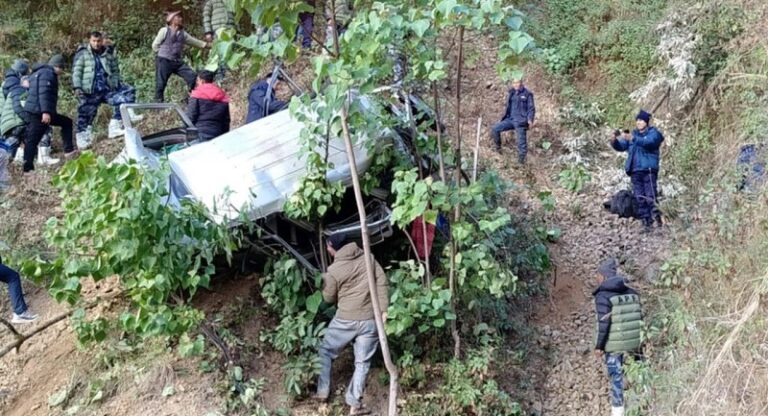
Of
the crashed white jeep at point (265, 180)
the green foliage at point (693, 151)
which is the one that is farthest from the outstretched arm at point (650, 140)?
the crashed white jeep at point (265, 180)

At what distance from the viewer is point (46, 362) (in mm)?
6637

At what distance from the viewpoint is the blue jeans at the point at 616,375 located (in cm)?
641

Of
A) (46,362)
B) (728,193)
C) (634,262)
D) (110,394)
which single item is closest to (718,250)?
(728,193)

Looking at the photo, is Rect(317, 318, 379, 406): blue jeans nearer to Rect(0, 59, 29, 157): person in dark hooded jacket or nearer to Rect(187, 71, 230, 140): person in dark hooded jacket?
Rect(187, 71, 230, 140): person in dark hooded jacket

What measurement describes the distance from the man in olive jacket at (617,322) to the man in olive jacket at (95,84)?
21.7 feet

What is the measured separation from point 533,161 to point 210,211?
6.05 metres

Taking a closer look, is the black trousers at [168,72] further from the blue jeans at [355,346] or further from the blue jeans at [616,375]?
the blue jeans at [616,375]

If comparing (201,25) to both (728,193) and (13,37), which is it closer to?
(13,37)

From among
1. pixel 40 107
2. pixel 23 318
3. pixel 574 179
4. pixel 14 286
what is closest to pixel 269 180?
pixel 14 286

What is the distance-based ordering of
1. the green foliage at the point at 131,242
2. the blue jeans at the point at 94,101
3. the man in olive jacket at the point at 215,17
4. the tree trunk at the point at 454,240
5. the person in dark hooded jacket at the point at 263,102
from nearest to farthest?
1. the green foliage at the point at 131,242
2. the tree trunk at the point at 454,240
3. the person in dark hooded jacket at the point at 263,102
4. the blue jeans at the point at 94,101
5. the man in olive jacket at the point at 215,17

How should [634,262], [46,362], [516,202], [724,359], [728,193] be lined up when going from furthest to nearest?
1. [516,202]
2. [634,262]
3. [728,193]
4. [46,362]
5. [724,359]

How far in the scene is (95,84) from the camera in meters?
9.58

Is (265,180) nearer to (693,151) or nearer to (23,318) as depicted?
(23,318)

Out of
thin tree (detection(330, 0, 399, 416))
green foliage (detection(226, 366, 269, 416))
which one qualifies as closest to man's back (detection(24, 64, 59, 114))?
green foliage (detection(226, 366, 269, 416))
